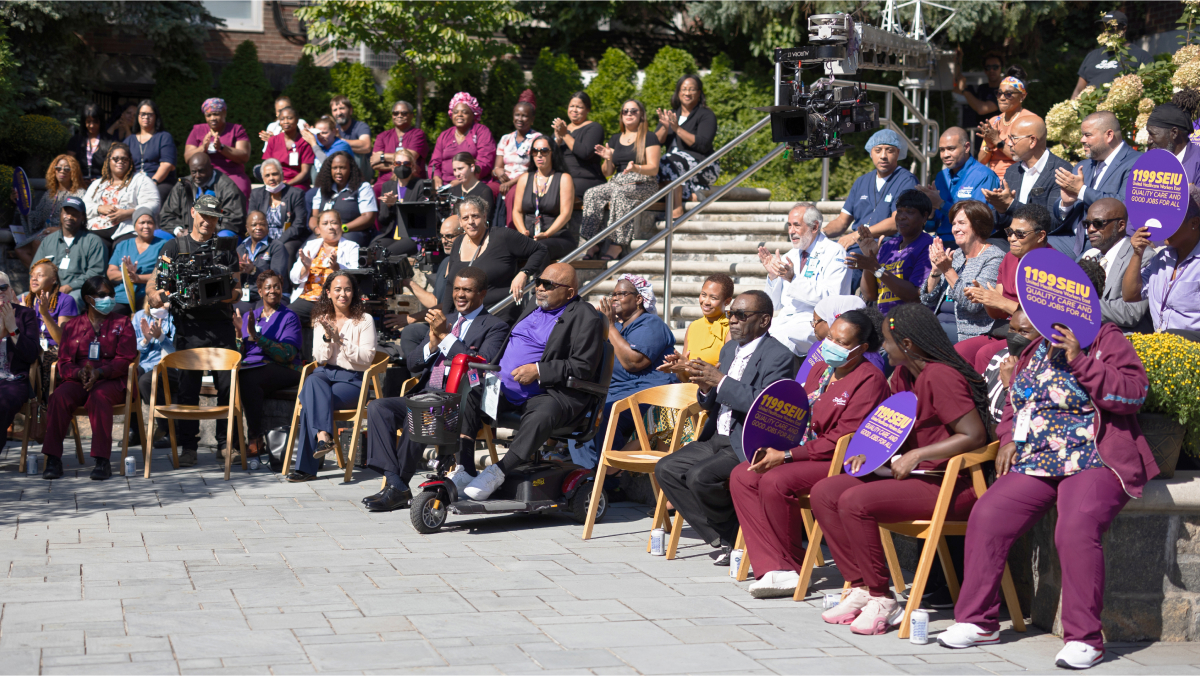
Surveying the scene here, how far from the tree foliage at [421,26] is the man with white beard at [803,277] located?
8.74m

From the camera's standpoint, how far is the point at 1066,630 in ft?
15.5

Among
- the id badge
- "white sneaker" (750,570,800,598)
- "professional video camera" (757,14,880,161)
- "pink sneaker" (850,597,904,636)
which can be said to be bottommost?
"white sneaker" (750,570,800,598)

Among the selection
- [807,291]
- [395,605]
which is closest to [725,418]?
[807,291]

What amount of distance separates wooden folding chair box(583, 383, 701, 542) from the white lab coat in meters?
1.02

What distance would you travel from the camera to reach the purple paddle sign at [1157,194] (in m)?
5.55

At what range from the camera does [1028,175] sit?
7.94 metres

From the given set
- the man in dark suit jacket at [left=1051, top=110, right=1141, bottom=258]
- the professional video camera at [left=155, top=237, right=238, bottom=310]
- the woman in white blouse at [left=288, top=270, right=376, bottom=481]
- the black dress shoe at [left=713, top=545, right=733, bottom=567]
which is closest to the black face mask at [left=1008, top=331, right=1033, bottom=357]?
the black dress shoe at [left=713, top=545, right=733, bottom=567]

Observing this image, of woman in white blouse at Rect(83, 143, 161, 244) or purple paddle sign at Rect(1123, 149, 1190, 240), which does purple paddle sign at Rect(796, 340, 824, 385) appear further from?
woman in white blouse at Rect(83, 143, 161, 244)

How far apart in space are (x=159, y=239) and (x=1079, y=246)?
8373mm

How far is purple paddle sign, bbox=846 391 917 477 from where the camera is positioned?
517cm

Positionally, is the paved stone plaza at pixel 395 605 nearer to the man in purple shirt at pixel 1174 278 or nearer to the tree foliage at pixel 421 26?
the man in purple shirt at pixel 1174 278

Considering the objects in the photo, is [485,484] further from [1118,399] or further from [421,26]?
[421,26]

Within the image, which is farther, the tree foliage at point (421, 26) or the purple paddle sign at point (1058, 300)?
the tree foliage at point (421, 26)

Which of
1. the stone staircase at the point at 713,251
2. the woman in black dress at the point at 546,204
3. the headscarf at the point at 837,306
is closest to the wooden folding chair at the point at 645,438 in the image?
the headscarf at the point at 837,306
